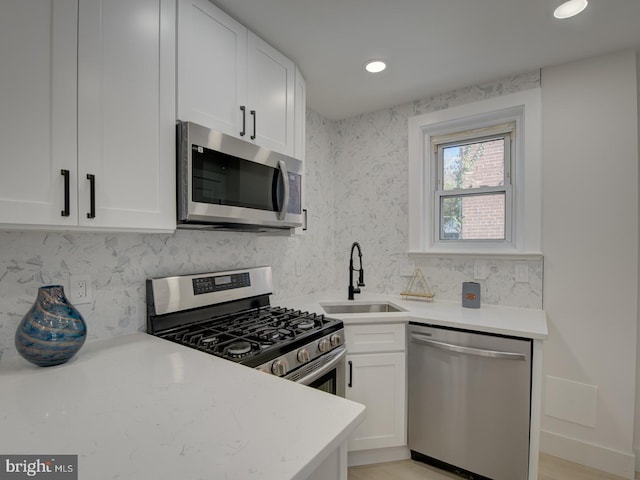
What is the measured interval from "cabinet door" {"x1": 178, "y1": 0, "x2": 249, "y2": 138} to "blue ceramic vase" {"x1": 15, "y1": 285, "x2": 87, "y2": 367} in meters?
0.82

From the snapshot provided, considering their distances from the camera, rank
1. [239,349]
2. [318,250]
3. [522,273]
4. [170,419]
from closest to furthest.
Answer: [170,419]
[239,349]
[522,273]
[318,250]

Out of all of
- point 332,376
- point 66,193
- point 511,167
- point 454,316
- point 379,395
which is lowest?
point 379,395

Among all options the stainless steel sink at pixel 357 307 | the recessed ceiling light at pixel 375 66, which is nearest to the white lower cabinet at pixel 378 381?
the stainless steel sink at pixel 357 307

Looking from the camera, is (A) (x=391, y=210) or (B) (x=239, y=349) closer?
(B) (x=239, y=349)

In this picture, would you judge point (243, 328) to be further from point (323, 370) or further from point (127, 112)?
point (127, 112)

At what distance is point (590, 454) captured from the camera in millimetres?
1854

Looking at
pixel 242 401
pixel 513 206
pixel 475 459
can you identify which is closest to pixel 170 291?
pixel 242 401

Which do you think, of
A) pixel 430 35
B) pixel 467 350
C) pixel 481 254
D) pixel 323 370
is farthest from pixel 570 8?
pixel 323 370

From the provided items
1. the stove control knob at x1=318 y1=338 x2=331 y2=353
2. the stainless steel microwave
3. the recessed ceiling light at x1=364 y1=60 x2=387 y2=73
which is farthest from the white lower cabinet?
the recessed ceiling light at x1=364 y1=60 x2=387 y2=73

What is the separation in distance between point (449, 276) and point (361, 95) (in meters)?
1.51

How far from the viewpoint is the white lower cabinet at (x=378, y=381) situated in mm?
1867

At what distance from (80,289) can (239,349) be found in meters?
0.69

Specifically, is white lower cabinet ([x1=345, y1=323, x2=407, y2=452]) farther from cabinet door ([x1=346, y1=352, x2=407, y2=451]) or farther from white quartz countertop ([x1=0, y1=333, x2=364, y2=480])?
white quartz countertop ([x1=0, y1=333, x2=364, y2=480])

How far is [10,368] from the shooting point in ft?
3.34
